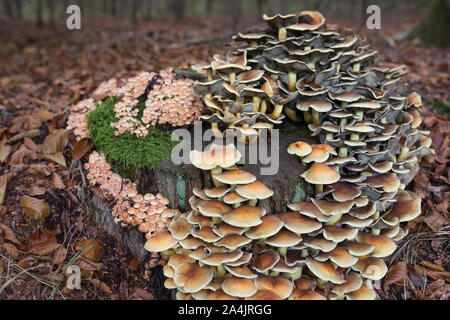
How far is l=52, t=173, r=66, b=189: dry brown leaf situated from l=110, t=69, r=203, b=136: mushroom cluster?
3.36 ft

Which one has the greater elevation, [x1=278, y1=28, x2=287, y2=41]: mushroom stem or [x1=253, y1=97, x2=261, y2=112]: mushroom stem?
[x1=278, y1=28, x2=287, y2=41]: mushroom stem

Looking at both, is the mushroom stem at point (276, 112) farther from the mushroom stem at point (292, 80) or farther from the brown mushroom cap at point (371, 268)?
the brown mushroom cap at point (371, 268)

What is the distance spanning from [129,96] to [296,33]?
2.36 metres

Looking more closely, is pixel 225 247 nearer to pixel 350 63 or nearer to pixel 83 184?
pixel 83 184

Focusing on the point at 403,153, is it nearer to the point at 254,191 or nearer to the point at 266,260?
the point at 254,191

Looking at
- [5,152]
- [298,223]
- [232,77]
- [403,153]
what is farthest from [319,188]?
[5,152]

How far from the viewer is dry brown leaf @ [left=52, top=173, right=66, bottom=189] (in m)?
4.48

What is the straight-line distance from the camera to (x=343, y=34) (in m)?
4.57

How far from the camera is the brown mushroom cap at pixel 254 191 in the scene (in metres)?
3.30

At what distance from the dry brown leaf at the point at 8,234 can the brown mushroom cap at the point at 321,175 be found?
→ 345cm

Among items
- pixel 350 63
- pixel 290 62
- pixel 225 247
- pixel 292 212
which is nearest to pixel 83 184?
pixel 225 247

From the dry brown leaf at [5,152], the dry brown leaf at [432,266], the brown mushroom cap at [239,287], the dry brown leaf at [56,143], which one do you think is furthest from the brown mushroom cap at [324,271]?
the dry brown leaf at [5,152]

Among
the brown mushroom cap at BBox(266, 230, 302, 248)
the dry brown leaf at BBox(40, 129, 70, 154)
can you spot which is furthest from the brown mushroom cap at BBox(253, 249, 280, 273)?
the dry brown leaf at BBox(40, 129, 70, 154)

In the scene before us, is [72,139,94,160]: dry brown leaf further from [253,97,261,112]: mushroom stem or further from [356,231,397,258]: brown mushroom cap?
[356,231,397,258]: brown mushroom cap
